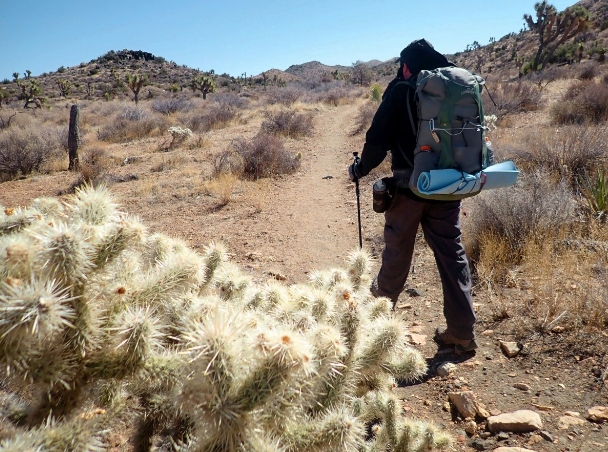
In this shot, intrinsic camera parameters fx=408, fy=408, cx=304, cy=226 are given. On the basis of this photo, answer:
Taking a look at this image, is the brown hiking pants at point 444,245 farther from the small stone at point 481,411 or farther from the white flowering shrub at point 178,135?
the white flowering shrub at point 178,135

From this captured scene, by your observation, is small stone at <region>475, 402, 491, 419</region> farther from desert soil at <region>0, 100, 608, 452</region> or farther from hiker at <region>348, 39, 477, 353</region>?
hiker at <region>348, 39, 477, 353</region>

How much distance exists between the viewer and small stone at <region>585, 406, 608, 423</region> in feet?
7.60

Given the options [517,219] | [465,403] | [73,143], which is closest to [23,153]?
[73,143]

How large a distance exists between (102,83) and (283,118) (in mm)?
36710

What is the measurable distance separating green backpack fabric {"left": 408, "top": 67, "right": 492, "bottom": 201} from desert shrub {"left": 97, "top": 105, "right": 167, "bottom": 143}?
51.0 ft

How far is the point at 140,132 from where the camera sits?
16531mm

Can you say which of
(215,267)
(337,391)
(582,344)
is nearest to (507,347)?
(582,344)

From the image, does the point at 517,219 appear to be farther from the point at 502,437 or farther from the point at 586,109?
the point at 586,109

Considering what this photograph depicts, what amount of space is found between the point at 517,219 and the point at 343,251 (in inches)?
84.2

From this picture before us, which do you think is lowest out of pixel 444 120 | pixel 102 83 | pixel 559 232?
pixel 559 232

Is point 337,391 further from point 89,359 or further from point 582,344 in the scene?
point 582,344

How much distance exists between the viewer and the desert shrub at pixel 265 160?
975 cm

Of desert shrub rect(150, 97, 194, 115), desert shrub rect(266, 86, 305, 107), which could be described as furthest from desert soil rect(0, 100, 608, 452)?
desert shrub rect(266, 86, 305, 107)

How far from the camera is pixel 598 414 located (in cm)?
234
